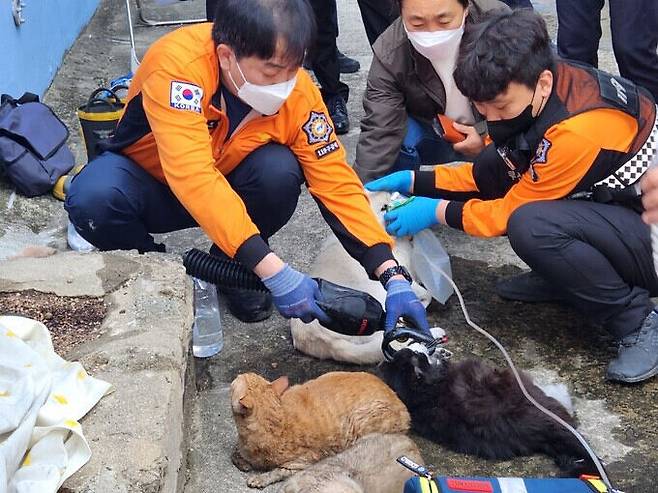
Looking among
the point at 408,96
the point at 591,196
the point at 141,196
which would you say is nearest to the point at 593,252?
the point at 591,196

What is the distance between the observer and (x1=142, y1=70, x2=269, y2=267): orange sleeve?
2.63m

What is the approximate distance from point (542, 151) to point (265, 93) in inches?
36.9

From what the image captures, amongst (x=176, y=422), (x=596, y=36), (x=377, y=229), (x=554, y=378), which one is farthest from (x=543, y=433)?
(x=596, y=36)

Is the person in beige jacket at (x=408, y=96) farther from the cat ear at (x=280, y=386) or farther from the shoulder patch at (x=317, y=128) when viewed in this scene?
the cat ear at (x=280, y=386)

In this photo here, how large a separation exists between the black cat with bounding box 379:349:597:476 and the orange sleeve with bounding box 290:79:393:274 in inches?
15.5

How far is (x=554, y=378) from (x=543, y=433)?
1.45 feet

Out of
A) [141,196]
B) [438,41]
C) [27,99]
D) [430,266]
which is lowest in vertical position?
[27,99]

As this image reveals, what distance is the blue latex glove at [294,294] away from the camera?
262 cm

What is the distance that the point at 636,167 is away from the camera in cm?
282

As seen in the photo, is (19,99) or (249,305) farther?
(19,99)

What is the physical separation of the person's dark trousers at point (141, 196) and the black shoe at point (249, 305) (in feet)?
0.90

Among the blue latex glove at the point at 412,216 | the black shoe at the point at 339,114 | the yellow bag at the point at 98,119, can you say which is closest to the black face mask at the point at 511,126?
the blue latex glove at the point at 412,216

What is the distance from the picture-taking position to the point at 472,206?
313 centimetres

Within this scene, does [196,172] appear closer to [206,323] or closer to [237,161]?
[237,161]
